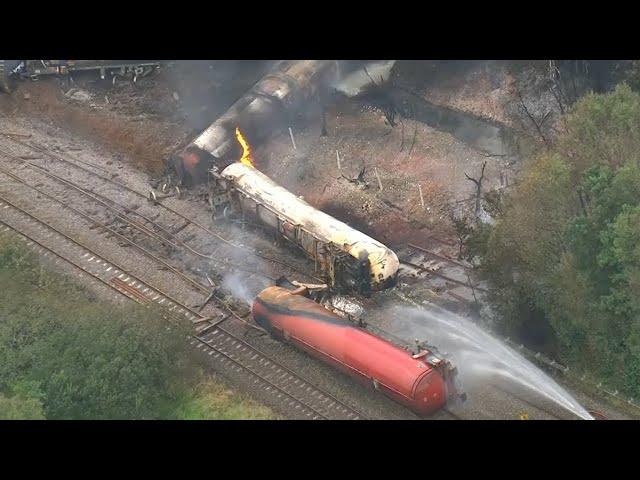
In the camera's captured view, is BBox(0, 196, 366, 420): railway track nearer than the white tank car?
Yes

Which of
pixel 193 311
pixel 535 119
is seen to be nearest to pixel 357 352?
pixel 193 311

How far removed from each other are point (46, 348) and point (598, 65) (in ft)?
→ 79.4

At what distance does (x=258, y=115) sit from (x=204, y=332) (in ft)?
41.8

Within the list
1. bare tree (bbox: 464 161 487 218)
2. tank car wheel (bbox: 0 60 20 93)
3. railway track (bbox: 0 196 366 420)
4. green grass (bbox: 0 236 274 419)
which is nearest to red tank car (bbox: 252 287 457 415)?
railway track (bbox: 0 196 366 420)

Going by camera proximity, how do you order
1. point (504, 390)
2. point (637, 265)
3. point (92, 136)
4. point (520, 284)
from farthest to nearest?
1. point (92, 136)
2. point (520, 284)
3. point (504, 390)
4. point (637, 265)

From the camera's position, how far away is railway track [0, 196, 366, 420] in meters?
27.4

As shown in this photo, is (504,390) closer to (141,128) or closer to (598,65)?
(598,65)

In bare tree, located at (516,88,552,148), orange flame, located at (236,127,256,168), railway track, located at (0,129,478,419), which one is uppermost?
bare tree, located at (516,88,552,148)

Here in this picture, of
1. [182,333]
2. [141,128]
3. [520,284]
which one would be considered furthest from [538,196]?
[141,128]

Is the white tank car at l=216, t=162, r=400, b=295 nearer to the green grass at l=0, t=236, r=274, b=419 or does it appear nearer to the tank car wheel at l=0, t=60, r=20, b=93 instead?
the green grass at l=0, t=236, r=274, b=419

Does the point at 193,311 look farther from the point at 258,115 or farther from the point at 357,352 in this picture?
the point at 258,115

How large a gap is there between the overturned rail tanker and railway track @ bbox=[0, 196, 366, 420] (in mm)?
6487

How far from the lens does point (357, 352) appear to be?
1062 inches

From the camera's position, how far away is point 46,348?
26.9 m
